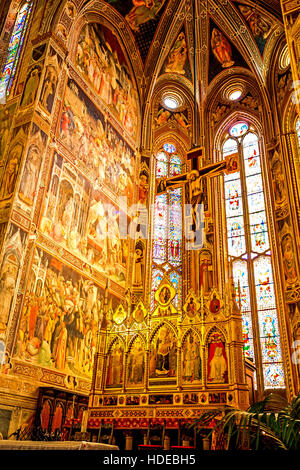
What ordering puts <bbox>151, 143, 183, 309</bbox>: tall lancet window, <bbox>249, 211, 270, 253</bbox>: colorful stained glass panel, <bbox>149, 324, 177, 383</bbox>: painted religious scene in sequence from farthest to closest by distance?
<bbox>151, 143, 183, 309</bbox>: tall lancet window, <bbox>249, 211, 270, 253</bbox>: colorful stained glass panel, <bbox>149, 324, 177, 383</bbox>: painted religious scene

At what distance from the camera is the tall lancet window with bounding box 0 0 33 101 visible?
14773 millimetres

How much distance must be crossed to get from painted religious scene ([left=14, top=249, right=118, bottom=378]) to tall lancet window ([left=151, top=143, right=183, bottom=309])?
13.0 ft

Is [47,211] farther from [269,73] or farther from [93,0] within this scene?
[269,73]

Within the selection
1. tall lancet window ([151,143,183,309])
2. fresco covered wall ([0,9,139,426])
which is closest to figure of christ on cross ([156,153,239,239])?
fresco covered wall ([0,9,139,426])

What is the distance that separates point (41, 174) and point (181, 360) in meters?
6.73

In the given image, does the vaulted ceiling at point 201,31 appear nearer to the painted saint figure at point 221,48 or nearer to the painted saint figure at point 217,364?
the painted saint figure at point 221,48

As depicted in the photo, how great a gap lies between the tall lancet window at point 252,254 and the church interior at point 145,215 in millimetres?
55

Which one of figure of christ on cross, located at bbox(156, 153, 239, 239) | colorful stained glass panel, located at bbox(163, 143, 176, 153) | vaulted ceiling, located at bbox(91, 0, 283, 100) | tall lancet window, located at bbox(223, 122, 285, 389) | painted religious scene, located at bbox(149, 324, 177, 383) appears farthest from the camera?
colorful stained glass panel, located at bbox(163, 143, 176, 153)

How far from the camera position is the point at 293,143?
15750 mm

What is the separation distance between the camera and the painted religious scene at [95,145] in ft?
45.9

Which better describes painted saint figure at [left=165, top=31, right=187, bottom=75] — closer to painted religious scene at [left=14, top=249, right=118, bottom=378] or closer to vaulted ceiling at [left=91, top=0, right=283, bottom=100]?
vaulted ceiling at [left=91, top=0, right=283, bottom=100]

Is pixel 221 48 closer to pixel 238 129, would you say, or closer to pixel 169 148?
pixel 238 129

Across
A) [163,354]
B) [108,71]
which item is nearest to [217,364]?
[163,354]

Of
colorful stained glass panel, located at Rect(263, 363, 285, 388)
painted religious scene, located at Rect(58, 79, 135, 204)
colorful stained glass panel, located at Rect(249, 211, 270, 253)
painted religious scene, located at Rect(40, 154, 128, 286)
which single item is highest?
painted religious scene, located at Rect(58, 79, 135, 204)
